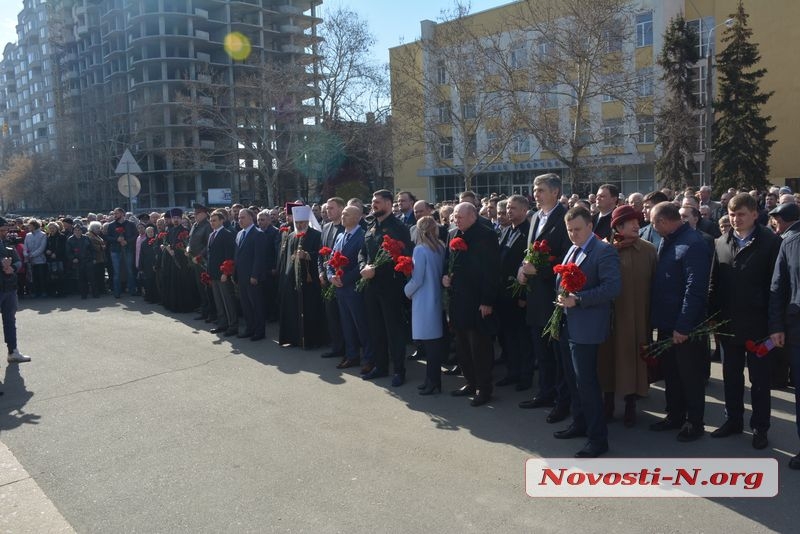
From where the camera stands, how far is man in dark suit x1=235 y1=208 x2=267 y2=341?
10.2 metres

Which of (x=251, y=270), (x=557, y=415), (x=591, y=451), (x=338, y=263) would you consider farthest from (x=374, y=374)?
(x=251, y=270)

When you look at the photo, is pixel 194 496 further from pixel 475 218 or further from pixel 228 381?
pixel 475 218

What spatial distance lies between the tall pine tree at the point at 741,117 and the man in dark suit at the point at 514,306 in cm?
3225

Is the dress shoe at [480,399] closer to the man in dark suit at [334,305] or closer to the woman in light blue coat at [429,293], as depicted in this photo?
the woman in light blue coat at [429,293]

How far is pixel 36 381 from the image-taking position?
8.19 m

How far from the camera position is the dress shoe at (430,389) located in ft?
23.2

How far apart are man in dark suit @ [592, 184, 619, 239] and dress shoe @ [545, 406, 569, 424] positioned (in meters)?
2.19

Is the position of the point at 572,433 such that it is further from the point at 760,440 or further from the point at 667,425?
the point at 760,440

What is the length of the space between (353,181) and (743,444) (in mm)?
45767

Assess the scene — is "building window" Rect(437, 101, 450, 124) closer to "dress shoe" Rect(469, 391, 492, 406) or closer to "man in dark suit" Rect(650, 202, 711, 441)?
"dress shoe" Rect(469, 391, 492, 406)

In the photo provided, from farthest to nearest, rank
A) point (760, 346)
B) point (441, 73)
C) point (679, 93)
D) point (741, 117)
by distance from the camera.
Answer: point (679, 93), point (741, 117), point (441, 73), point (760, 346)

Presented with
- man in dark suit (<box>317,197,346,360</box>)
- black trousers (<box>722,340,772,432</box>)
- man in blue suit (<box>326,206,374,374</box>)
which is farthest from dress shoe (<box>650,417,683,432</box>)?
man in dark suit (<box>317,197,346,360</box>)

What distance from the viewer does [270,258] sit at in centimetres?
1124

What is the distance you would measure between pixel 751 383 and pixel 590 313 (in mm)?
1667
